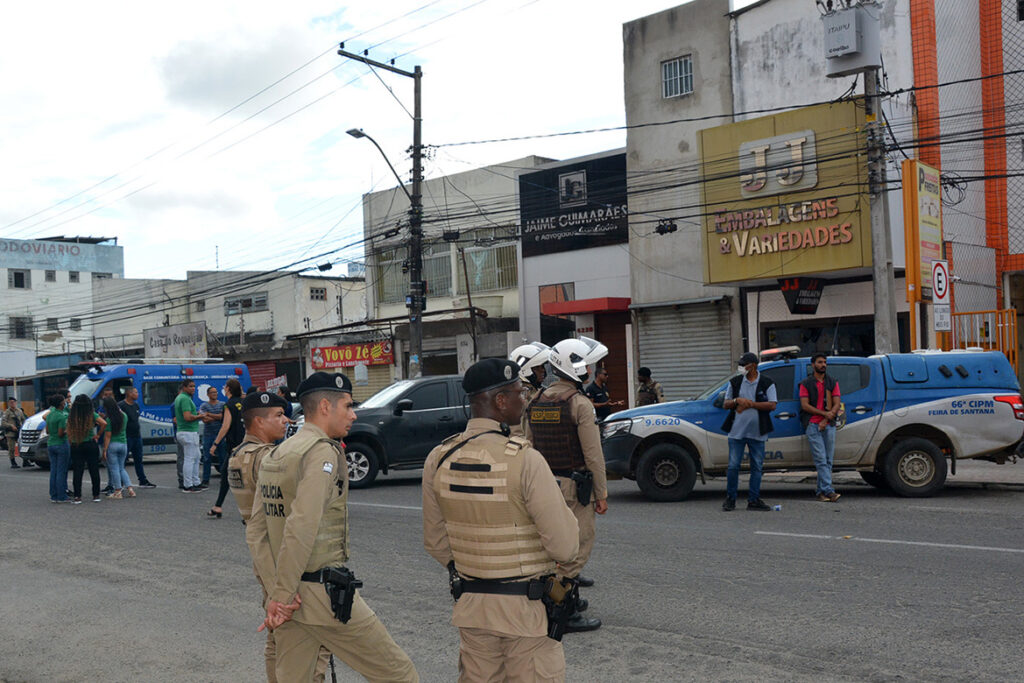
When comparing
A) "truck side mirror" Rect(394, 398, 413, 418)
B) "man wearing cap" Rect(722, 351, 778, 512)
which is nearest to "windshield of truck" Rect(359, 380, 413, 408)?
"truck side mirror" Rect(394, 398, 413, 418)

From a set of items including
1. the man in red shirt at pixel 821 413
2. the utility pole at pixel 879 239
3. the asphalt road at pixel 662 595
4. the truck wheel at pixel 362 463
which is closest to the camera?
the asphalt road at pixel 662 595

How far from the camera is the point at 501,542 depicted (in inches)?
134

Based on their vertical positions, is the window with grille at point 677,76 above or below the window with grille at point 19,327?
above

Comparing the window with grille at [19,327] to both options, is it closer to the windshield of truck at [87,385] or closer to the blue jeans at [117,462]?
the windshield of truck at [87,385]

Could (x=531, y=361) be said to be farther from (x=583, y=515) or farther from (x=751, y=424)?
(x=751, y=424)

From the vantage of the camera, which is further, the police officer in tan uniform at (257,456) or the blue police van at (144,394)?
the blue police van at (144,394)

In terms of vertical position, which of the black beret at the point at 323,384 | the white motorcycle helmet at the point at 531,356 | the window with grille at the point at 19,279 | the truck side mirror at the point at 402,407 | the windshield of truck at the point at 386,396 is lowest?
the truck side mirror at the point at 402,407

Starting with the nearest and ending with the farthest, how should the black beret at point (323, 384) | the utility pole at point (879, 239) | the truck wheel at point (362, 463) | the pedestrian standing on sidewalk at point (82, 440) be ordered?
the black beret at point (323, 384) < the pedestrian standing on sidewalk at point (82, 440) < the truck wheel at point (362, 463) < the utility pole at point (879, 239)

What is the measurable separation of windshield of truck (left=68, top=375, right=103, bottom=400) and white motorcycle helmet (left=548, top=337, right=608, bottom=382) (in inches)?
730

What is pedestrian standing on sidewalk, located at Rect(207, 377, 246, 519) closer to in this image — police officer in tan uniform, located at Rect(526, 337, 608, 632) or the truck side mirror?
the truck side mirror

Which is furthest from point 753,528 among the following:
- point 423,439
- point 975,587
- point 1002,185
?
point 1002,185

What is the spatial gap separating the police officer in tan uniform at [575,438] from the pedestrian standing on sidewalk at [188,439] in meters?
10.3

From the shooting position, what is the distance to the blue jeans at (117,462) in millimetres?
14906

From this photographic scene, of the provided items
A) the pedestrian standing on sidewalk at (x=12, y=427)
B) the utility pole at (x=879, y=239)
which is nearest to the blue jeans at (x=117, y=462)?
the pedestrian standing on sidewalk at (x=12, y=427)
